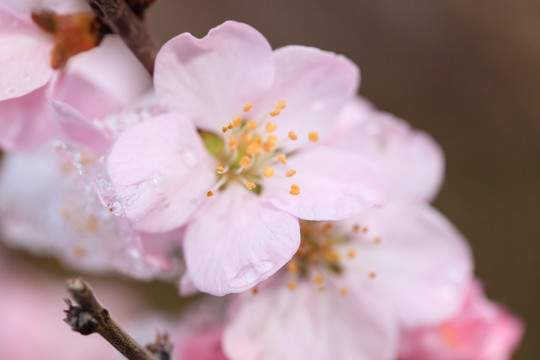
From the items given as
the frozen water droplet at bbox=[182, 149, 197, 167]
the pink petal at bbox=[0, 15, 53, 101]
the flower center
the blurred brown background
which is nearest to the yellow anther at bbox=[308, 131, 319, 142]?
the flower center

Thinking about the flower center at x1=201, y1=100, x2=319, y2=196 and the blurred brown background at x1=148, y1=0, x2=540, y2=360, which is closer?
the flower center at x1=201, y1=100, x2=319, y2=196

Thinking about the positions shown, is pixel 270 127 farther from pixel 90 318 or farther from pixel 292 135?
pixel 90 318

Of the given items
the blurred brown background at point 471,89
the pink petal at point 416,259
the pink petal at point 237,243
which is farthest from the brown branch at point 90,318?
the blurred brown background at point 471,89

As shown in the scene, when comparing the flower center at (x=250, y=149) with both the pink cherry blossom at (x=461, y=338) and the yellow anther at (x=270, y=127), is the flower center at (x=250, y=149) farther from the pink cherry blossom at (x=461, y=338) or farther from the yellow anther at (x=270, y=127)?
the pink cherry blossom at (x=461, y=338)

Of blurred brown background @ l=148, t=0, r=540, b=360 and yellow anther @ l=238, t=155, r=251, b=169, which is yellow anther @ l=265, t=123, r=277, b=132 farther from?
blurred brown background @ l=148, t=0, r=540, b=360

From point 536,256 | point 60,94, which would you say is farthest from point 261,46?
point 536,256

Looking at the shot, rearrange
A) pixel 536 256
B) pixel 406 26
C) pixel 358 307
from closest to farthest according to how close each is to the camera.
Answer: pixel 358 307, pixel 536 256, pixel 406 26

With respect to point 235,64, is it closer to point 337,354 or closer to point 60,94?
point 60,94
